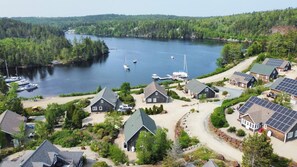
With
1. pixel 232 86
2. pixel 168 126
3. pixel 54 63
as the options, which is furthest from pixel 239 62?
pixel 54 63

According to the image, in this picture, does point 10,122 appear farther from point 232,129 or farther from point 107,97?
point 232,129

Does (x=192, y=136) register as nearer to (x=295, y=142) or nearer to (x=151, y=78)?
(x=295, y=142)

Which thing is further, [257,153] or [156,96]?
[156,96]

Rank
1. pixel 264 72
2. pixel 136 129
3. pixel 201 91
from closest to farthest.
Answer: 1. pixel 136 129
2. pixel 201 91
3. pixel 264 72

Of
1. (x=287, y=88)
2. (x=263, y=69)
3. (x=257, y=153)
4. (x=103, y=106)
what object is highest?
(x=263, y=69)

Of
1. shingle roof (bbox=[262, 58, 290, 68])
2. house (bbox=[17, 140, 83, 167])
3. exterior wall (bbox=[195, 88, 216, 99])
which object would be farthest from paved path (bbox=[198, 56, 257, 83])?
house (bbox=[17, 140, 83, 167])

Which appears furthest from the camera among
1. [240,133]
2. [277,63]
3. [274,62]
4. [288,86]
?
[274,62]

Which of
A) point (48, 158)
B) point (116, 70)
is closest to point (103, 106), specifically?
point (48, 158)
